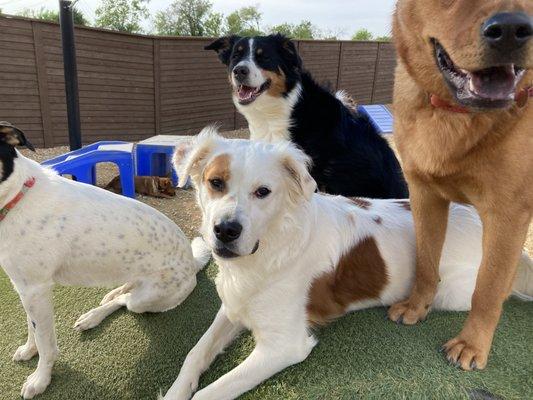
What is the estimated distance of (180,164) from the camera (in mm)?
2326

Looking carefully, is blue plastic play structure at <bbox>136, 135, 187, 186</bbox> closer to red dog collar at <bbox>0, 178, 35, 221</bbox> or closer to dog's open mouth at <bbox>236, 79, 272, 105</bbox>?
dog's open mouth at <bbox>236, 79, 272, 105</bbox>

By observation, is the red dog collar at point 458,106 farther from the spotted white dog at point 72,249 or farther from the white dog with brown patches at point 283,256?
the spotted white dog at point 72,249

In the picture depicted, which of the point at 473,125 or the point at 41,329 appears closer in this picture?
the point at 473,125

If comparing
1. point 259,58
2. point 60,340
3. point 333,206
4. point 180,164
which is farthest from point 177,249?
point 259,58

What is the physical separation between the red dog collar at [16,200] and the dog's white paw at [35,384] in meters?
0.87

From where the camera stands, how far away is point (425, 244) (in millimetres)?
2312

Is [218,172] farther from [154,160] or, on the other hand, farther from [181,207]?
[154,160]

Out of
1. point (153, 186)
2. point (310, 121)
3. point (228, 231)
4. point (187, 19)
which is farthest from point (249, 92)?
point (187, 19)

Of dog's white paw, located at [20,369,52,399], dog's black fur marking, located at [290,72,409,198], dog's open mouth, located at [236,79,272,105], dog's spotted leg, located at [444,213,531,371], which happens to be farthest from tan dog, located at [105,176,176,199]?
dog's spotted leg, located at [444,213,531,371]

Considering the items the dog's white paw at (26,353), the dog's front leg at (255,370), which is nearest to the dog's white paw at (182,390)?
the dog's front leg at (255,370)

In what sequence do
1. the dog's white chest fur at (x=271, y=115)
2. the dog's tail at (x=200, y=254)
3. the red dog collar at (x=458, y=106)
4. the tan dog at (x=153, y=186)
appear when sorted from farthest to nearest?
the tan dog at (x=153, y=186) < the dog's white chest fur at (x=271, y=115) < the dog's tail at (x=200, y=254) < the red dog collar at (x=458, y=106)

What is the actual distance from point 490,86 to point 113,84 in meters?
8.98

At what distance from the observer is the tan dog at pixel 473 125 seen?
1559mm

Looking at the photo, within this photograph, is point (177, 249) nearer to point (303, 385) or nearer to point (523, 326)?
point (303, 385)
